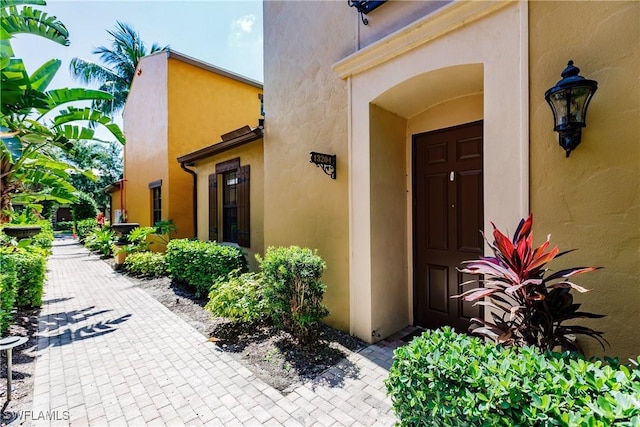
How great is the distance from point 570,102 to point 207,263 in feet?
20.8

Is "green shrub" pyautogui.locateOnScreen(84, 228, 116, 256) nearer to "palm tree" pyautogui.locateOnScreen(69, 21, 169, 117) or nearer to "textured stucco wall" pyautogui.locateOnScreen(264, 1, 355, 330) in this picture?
"palm tree" pyautogui.locateOnScreen(69, 21, 169, 117)

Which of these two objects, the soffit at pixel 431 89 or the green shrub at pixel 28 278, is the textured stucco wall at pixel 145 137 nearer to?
the green shrub at pixel 28 278

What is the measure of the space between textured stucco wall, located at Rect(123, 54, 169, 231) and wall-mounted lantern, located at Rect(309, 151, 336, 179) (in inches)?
306

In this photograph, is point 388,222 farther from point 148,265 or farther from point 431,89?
point 148,265

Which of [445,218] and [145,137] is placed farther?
[145,137]

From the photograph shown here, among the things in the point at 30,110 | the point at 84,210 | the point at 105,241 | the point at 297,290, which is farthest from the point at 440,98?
the point at 84,210

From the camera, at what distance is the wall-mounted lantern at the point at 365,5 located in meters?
3.93

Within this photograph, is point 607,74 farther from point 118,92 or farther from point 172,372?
point 118,92

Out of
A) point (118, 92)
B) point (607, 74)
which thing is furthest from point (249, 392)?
point (118, 92)

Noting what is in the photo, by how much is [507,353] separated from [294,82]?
205 inches

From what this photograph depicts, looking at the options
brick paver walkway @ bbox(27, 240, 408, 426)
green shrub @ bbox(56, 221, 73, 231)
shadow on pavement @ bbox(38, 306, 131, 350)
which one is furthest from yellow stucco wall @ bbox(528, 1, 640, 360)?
green shrub @ bbox(56, 221, 73, 231)

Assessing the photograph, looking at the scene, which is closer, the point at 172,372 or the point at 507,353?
the point at 507,353

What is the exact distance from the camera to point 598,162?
2438mm

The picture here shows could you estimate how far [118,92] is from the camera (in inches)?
732
